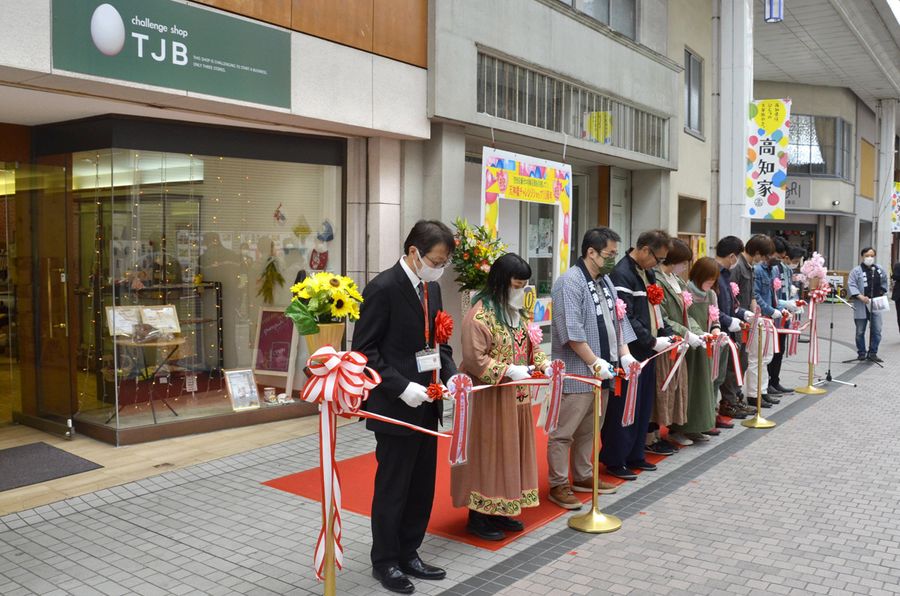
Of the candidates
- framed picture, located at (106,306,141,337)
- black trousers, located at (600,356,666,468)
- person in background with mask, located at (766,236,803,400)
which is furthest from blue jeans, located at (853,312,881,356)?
framed picture, located at (106,306,141,337)

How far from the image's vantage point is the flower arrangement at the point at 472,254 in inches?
350

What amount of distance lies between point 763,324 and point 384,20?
554 cm

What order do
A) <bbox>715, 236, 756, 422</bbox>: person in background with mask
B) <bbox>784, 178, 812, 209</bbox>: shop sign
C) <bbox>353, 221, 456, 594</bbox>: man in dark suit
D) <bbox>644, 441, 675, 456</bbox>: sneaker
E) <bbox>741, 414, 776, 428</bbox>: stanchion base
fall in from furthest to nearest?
<bbox>784, 178, 812, 209</bbox>: shop sign → <bbox>741, 414, 776, 428</bbox>: stanchion base → <bbox>715, 236, 756, 422</bbox>: person in background with mask → <bbox>644, 441, 675, 456</bbox>: sneaker → <bbox>353, 221, 456, 594</bbox>: man in dark suit

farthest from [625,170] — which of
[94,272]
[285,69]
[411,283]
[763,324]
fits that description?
[411,283]

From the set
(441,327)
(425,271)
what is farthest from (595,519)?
(425,271)

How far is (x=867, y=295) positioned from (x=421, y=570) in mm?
12329

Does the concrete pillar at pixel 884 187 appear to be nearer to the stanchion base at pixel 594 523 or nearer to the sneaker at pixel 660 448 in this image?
the sneaker at pixel 660 448

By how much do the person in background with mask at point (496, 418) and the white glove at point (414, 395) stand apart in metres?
0.81

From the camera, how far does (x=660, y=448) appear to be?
7.58 meters

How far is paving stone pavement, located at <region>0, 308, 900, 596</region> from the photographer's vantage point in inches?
178

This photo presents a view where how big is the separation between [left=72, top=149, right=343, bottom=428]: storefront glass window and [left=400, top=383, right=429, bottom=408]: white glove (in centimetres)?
415

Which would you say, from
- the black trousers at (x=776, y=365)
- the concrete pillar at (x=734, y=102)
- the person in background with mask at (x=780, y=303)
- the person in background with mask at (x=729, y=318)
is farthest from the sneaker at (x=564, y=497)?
the concrete pillar at (x=734, y=102)

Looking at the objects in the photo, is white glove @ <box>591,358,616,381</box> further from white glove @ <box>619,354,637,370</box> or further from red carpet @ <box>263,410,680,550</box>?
red carpet @ <box>263,410,680,550</box>

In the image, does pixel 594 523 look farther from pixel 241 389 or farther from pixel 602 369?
pixel 241 389
